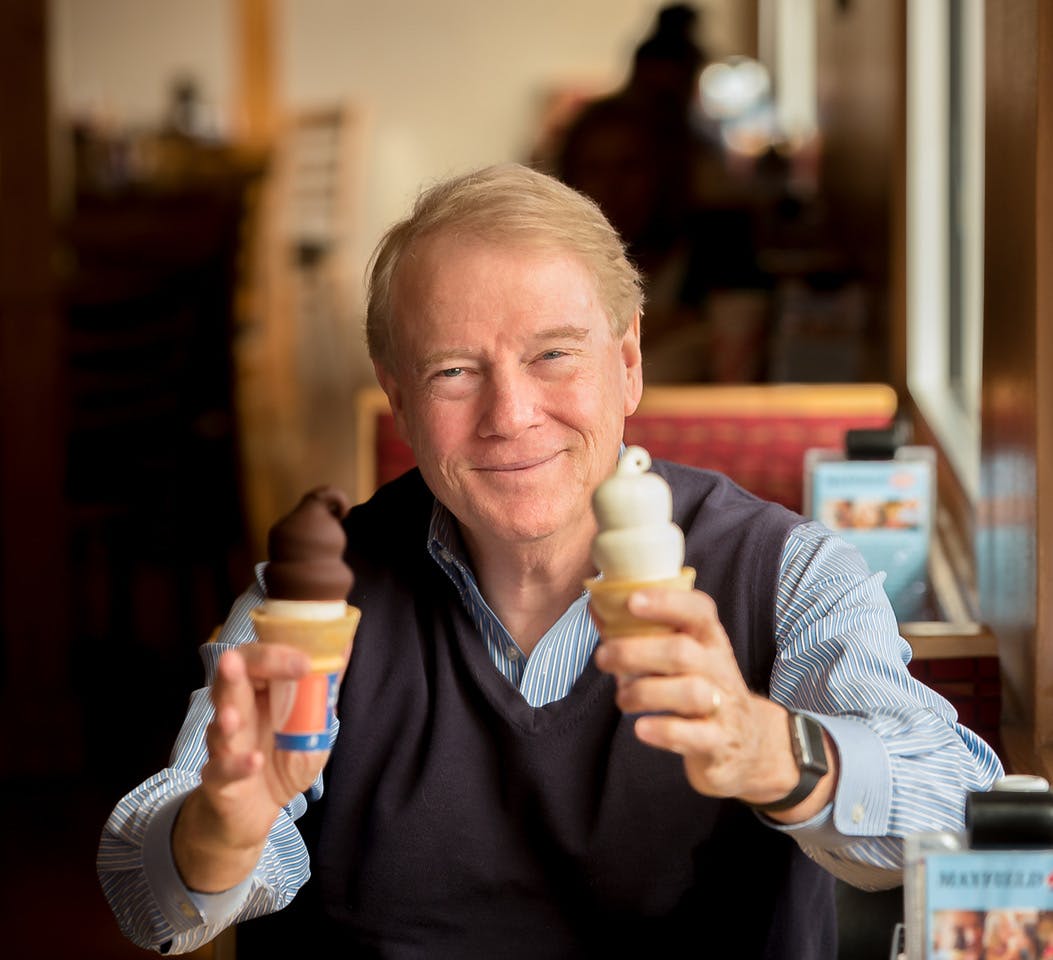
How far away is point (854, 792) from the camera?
131 centimetres

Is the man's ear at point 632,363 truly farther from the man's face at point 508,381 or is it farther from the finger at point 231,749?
the finger at point 231,749

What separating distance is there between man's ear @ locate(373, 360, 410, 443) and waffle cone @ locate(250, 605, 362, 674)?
21.7 inches

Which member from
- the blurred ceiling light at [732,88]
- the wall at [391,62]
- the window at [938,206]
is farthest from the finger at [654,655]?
the wall at [391,62]

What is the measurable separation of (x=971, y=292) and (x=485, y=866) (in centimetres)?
241

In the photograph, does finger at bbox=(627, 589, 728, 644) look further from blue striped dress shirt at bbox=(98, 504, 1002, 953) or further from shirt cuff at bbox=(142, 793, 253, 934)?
shirt cuff at bbox=(142, 793, 253, 934)

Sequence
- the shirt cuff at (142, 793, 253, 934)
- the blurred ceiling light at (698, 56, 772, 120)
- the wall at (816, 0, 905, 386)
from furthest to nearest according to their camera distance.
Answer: the blurred ceiling light at (698, 56, 772, 120), the wall at (816, 0, 905, 386), the shirt cuff at (142, 793, 253, 934)

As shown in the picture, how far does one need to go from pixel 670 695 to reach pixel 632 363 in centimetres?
68

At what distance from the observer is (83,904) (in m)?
3.54

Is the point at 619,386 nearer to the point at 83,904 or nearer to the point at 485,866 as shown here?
the point at 485,866

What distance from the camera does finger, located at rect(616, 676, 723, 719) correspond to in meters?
1.12

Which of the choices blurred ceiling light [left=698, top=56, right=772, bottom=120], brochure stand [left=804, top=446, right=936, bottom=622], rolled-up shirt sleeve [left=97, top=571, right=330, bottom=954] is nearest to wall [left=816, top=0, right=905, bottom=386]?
brochure stand [left=804, top=446, right=936, bottom=622]

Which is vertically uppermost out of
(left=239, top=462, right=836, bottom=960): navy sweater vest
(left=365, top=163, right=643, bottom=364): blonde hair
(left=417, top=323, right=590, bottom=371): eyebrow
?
(left=365, top=163, right=643, bottom=364): blonde hair

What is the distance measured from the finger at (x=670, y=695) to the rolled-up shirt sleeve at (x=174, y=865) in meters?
0.33

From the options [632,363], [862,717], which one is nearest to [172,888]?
[862,717]
